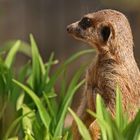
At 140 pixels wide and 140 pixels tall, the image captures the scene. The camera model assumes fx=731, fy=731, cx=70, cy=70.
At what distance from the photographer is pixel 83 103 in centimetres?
327

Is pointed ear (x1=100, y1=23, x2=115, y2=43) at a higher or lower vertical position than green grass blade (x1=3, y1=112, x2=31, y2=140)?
higher

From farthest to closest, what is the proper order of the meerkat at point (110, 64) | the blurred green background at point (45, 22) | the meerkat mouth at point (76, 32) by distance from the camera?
the blurred green background at point (45, 22)
the meerkat mouth at point (76, 32)
the meerkat at point (110, 64)

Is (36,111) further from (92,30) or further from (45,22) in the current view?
(45,22)

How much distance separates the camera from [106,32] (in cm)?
317

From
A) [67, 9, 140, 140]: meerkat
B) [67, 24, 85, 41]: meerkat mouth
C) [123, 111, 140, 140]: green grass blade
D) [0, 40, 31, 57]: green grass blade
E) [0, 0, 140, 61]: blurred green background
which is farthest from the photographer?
[0, 0, 140, 61]: blurred green background

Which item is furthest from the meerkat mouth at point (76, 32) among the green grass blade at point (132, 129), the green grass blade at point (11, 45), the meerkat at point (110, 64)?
the green grass blade at point (132, 129)

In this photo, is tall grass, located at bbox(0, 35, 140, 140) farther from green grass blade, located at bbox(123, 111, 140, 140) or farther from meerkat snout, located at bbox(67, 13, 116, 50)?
meerkat snout, located at bbox(67, 13, 116, 50)

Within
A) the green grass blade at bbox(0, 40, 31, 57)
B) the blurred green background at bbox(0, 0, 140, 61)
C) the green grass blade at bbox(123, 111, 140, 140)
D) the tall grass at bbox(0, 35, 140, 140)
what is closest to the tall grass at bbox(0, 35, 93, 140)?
the tall grass at bbox(0, 35, 140, 140)

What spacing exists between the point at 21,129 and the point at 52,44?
427cm

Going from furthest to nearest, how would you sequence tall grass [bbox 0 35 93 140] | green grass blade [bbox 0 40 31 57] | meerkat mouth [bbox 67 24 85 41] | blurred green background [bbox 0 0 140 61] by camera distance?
blurred green background [bbox 0 0 140 61]
green grass blade [bbox 0 40 31 57]
meerkat mouth [bbox 67 24 85 41]
tall grass [bbox 0 35 93 140]

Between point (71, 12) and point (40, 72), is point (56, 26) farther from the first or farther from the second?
point (40, 72)

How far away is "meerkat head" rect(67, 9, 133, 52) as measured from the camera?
3.12 m

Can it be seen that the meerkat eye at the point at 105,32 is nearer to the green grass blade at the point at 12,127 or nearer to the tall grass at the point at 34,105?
the tall grass at the point at 34,105

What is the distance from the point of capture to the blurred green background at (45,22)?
7160 mm
